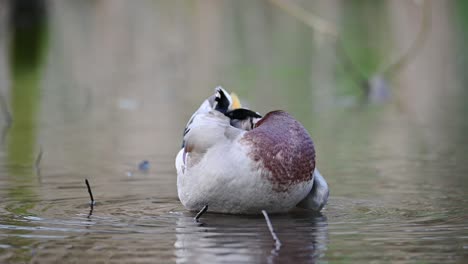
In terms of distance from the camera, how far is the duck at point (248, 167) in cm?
602

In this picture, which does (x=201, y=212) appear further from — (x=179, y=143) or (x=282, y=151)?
(x=179, y=143)

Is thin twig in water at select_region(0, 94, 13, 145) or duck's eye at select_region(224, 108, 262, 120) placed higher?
duck's eye at select_region(224, 108, 262, 120)

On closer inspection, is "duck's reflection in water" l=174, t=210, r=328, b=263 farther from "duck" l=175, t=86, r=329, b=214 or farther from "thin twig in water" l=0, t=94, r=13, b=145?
"thin twig in water" l=0, t=94, r=13, b=145

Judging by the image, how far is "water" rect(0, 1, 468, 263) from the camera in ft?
17.5

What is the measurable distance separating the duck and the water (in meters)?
0.11

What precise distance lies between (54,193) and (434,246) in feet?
9.64

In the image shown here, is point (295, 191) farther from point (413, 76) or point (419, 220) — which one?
point (413, 76)

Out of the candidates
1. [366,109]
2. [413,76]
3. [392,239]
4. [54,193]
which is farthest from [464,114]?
[392,239]

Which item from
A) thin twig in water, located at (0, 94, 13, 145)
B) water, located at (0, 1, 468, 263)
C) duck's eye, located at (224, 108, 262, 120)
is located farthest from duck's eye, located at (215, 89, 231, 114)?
thin twig in water, located at (0, 94, 13, 145)

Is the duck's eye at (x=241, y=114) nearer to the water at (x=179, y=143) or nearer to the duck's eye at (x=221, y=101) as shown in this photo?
the duck's eye at (x=221, y=101)

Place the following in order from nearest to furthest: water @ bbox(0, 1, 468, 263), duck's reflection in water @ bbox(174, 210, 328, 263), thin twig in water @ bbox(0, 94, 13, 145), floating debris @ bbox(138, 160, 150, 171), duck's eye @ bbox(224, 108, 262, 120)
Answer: duck's reflection in water @ bbox(174, 210, 328, 263) → water @ bbox(0, 1, 468, 263) → duck's eye @ bbox(224, 108, 262, 120) → floating debris @ bbox(138, 160, 150, 171) → thin twig in water @ bbox(0, 94, 13, 145)

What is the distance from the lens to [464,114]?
12430 mm

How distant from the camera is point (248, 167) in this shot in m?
5.98

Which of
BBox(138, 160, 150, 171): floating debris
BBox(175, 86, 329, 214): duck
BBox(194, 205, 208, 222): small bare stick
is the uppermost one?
BBox(175, 86, 329, 214): duck
